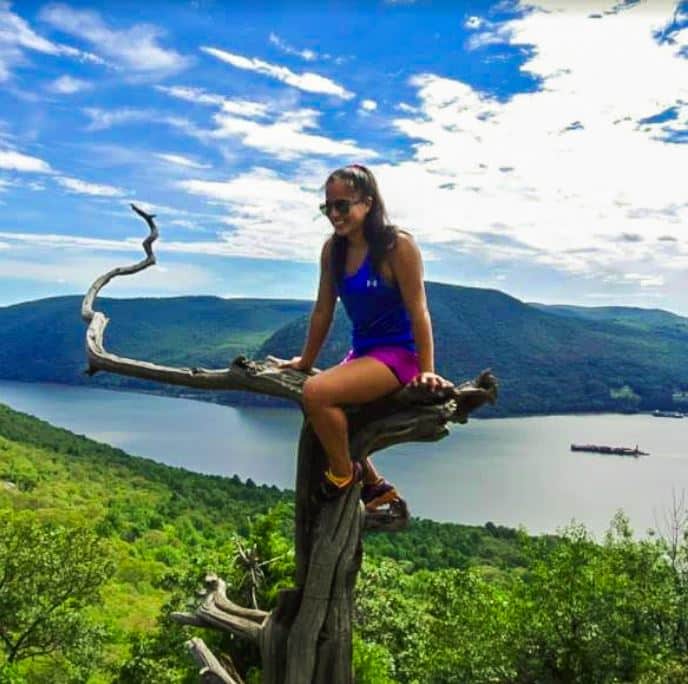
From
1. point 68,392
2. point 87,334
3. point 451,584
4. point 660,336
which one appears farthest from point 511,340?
point 87,334

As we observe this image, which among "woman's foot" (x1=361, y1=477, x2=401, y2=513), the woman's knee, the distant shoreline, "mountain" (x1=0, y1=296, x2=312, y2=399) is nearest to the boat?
the distant shoreline

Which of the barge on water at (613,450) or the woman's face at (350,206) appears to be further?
the barge on water at (613,450)

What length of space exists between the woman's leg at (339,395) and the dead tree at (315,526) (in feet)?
0.36

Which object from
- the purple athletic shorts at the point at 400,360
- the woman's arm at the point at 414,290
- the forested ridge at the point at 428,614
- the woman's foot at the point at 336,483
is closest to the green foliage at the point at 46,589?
the forested ridge at the point at 428,614

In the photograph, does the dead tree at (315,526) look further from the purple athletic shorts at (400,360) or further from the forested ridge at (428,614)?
the forested ridge at (428,614)

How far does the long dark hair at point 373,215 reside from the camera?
263 centimetres

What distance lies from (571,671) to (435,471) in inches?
2296

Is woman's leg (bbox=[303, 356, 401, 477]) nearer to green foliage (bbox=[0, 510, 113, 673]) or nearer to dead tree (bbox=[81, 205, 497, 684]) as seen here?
dead tree (bbox=[81, 205, 497, 684])

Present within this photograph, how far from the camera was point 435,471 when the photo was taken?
70.7 meters

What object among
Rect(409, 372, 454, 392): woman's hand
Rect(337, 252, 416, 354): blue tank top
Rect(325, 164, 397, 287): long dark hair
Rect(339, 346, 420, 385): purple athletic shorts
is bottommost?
Rect(409, 372, 454, 392): woman's hand

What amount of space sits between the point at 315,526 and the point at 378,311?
813mm

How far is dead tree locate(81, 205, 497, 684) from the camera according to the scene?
256cm

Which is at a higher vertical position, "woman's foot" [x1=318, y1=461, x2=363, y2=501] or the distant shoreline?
"woman's foot" [x1=318, y1=461, x2=363, y2=501]

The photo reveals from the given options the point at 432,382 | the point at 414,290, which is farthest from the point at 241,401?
the point at 432,382
